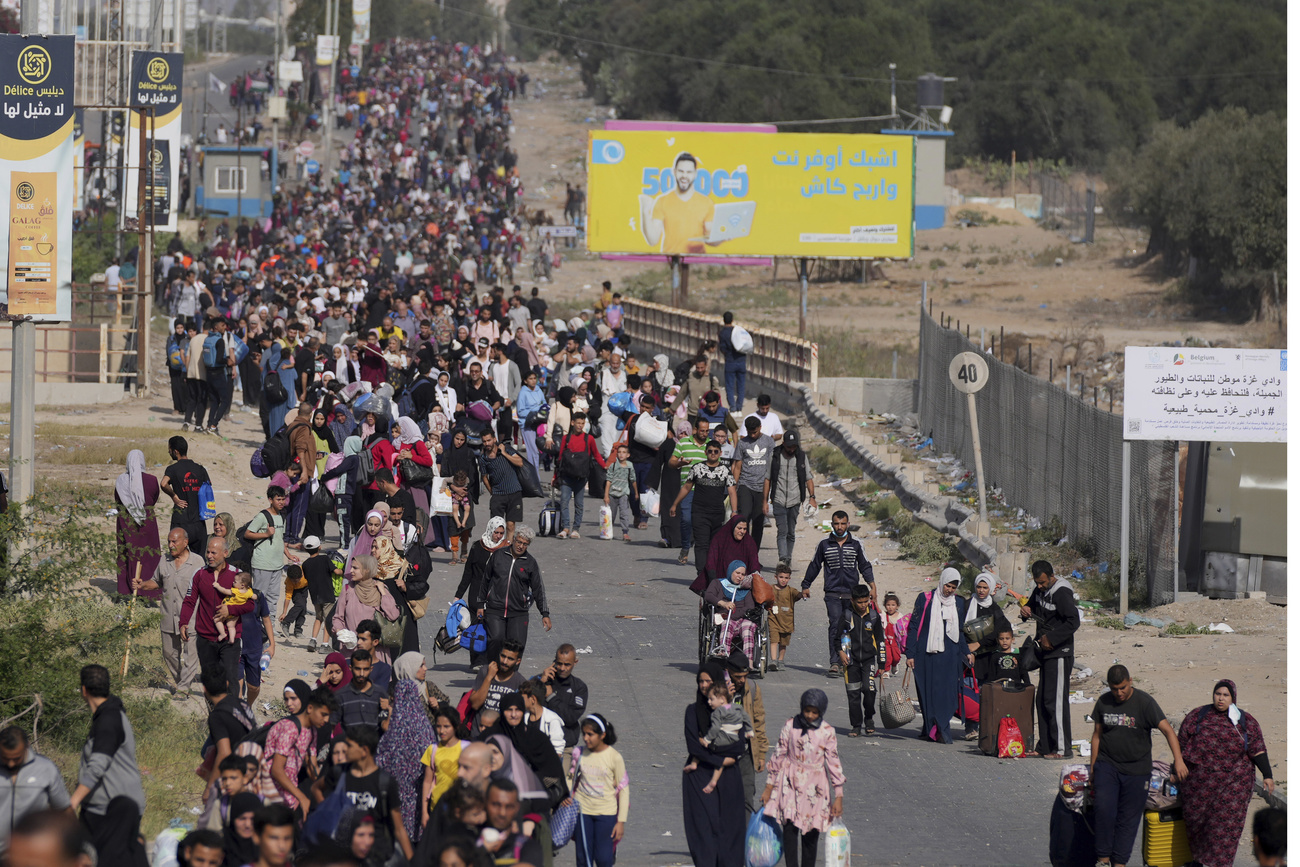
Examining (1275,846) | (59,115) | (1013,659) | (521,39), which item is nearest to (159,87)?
(59,115)

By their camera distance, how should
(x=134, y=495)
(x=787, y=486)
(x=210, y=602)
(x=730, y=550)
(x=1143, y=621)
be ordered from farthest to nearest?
1. (x=787, y=486)
2. (x=1143, y=621)
3. (x=730, y=550)
4. (x=134, y=495)
5. (x=210, y=602)

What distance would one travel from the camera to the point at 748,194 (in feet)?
131

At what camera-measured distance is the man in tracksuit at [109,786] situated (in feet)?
25.3

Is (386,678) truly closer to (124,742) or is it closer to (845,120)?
(124,742)

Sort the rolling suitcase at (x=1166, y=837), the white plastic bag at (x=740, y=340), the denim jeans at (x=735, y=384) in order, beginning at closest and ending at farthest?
the rolling suitcase at (x=1166, y=837), the white plastic bag at (x=740, y=340), the denim jeans at (x=735, y=384)

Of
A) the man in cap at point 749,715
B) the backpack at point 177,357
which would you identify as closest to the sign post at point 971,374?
the man in cap at point 749,715

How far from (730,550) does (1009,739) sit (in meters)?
3.01

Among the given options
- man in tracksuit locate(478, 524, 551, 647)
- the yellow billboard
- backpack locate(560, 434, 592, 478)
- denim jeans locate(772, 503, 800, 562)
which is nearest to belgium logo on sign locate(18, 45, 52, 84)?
man in tracksuit locate(478, 524, 551, 647)

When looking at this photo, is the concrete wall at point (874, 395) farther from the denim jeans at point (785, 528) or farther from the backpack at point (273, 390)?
the denim jeans at point (785, 528)

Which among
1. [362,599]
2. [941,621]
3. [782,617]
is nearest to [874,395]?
[782,617]

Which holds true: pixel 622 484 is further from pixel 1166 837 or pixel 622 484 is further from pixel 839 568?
pixel 1166 837

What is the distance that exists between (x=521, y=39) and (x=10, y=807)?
16292 centimetres

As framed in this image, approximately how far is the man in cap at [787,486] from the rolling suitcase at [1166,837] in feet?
25.8

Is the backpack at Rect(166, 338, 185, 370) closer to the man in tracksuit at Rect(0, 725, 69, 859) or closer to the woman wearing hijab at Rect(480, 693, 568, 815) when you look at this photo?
the woman wearing hijab at Rect(480, 693, 568, 815)
